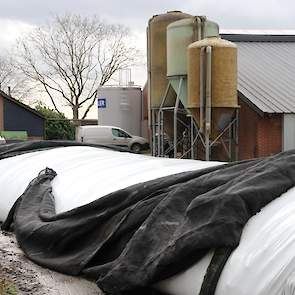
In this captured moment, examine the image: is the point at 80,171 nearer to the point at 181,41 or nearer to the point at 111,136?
the point at 181,41

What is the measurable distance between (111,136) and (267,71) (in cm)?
1230

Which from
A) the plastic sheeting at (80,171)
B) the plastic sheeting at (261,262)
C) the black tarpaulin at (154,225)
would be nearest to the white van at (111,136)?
the plastic sheeting at (80,171)


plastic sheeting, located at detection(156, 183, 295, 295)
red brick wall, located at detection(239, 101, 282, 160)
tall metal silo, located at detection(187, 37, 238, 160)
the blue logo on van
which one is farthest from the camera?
the blue logo on van

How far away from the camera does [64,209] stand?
4.96 meters

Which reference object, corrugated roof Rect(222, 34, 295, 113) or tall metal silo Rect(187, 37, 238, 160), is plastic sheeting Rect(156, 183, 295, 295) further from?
corrugated roof Rect(222, 34, 295, 113)

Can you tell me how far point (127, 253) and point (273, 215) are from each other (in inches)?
35.9

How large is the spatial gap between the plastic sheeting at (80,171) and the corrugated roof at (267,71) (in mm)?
10241

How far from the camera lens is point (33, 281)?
3.94 metres

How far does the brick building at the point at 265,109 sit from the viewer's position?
1658 cm

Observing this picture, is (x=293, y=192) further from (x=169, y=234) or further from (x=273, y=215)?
(x=169, y=234)

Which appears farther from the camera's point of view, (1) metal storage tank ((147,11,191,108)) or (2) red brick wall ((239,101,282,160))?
(1) metal storage tank ((147,11,191,108))

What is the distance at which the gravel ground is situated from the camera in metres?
3.70

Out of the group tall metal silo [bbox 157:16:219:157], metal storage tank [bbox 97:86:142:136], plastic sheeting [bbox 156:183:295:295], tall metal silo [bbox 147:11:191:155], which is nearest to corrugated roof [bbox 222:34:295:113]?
tall metal silo [bbox 157:16:219:157]

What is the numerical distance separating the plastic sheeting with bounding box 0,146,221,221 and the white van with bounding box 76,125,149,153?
21.8 meters
